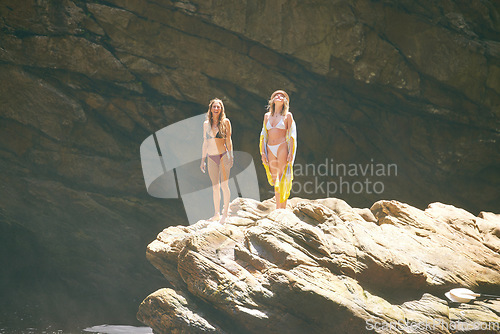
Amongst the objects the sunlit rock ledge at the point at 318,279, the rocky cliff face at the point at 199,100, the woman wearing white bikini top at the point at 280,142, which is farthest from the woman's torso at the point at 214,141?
the rocky cliff face at the point at 199,100

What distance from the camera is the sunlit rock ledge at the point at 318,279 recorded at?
478 cm

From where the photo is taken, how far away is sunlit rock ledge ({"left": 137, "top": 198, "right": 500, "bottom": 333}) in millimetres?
4781

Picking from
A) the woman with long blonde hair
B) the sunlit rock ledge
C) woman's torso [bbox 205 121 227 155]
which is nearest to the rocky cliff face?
the woman with long blonde hair

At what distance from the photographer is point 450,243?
604 cm

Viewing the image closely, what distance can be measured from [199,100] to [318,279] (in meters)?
7.96

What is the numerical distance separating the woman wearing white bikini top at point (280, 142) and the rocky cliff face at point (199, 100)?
4.85 meters

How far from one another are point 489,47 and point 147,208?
10.1 metres

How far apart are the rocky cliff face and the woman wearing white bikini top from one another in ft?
15.9

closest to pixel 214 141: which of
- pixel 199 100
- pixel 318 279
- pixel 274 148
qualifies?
pixel 274 148

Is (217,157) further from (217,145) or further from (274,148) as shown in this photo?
(274,148)

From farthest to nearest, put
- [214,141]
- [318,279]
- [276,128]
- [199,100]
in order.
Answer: [199,100], [214,141], [276,128], [318,279]

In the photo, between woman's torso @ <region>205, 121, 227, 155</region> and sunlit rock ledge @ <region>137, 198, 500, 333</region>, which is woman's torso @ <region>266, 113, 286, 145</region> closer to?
woman's torso @ <region>205, 121, 227, 155</region>

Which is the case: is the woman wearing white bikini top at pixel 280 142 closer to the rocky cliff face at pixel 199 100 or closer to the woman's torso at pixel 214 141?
the woman's torso at pixel 214 141

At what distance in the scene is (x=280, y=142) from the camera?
678 cm
